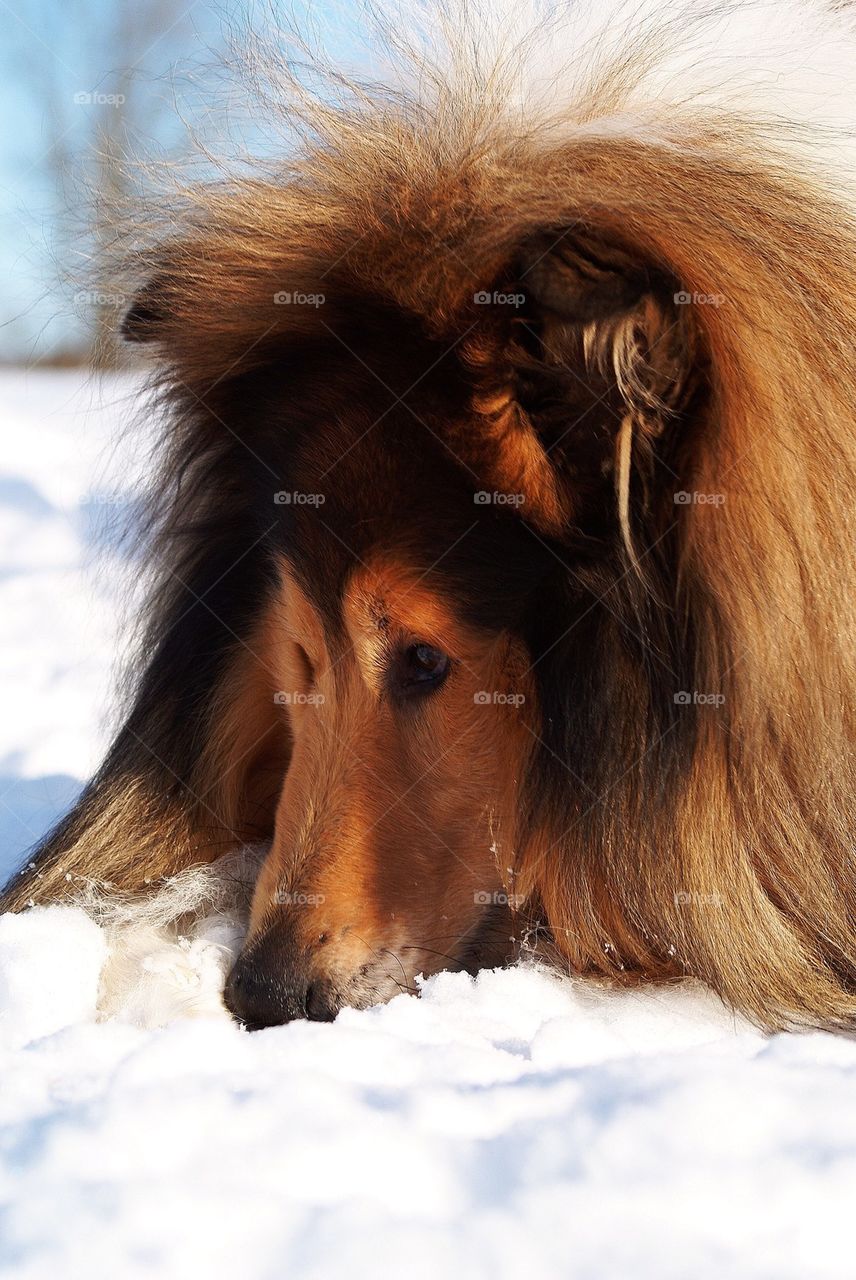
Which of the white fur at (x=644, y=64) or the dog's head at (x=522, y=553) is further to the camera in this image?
the white fur at (x=644, y=64)

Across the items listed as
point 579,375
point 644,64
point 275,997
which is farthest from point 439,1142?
point 644,64

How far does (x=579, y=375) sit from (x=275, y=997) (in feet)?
3.83

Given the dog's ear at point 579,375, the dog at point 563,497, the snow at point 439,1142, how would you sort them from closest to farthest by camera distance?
the snow at point 439,1142
the dog's ear at point 579,375
the dog at point 563,497

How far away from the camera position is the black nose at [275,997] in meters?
2.38

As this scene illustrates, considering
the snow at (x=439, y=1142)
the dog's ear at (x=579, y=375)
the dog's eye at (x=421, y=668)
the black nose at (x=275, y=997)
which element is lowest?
the black nose at (x=275, y=997)

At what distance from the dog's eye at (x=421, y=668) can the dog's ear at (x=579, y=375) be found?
0.32 m

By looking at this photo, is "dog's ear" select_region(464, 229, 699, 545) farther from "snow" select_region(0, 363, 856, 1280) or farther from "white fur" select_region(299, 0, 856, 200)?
"snow" select_region(0, 363, 856, 1280)

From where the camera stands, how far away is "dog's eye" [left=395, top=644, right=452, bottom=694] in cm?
247

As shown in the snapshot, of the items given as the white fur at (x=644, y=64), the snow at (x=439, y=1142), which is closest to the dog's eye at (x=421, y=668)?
the snow at (x=439, y=1142)

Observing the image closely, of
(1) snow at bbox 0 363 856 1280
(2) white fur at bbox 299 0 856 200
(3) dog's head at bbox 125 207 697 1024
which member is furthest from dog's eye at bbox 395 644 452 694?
(2) white fur at bbox 299 0 856 200

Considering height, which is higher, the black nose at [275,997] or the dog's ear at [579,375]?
the dog's ear at [579,375]

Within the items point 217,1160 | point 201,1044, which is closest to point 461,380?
point 201,1044

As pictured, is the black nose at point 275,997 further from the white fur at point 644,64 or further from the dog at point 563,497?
the white fur at point 644,64

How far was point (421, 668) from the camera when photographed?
249 cm
